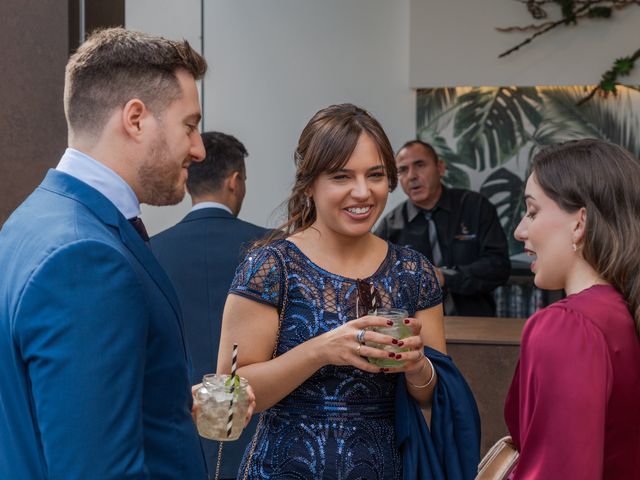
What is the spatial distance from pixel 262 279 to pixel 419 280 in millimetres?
419

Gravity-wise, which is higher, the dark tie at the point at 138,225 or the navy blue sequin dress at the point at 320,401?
the dark tie at the point at 138,225

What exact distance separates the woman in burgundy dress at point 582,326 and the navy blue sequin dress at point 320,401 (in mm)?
424

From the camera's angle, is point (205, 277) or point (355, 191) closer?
point (355, 191)

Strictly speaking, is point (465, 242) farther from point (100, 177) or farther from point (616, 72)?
point (100, 177)

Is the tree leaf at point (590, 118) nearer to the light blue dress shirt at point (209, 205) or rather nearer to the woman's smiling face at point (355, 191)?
the light blue dress shirt at point (209, 205)

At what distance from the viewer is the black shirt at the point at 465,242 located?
5344mm

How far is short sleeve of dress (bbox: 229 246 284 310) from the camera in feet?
7.52

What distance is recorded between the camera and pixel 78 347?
1.31 metres

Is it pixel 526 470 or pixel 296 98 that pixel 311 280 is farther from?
pixel 296 98

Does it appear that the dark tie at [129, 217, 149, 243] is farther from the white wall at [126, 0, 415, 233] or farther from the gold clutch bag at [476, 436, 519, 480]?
the white wall at [126, 0, 415, 233]

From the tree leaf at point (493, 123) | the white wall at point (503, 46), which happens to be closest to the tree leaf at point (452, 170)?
the tree leaf at point (493, 123)

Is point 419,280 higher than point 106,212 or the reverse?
the reverse

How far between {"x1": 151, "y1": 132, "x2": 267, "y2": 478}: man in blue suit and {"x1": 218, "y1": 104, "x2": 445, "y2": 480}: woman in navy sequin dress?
0.86m

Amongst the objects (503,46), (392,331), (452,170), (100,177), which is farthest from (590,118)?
(100,177)
